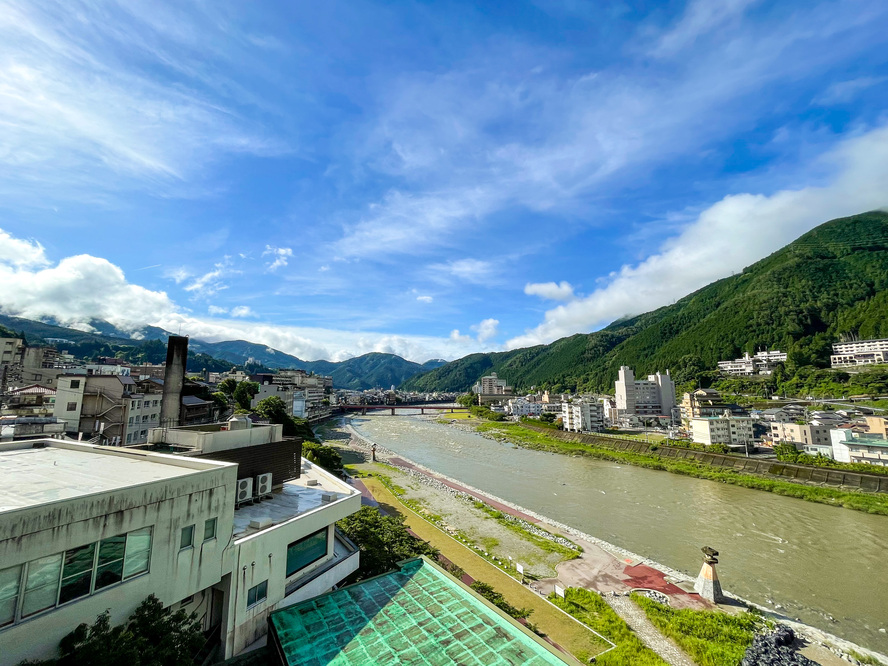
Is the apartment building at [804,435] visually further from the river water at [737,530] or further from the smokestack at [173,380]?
the smokestack at [173,380]

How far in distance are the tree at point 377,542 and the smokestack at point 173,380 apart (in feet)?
59.8

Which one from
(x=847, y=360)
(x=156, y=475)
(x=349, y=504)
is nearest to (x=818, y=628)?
(x=349, y=504)

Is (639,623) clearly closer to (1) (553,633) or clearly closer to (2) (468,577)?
(1) (553,633)

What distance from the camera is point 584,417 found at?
6003 cm

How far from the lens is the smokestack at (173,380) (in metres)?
25.5

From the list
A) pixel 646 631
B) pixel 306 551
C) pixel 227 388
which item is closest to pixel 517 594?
pixel 646 631

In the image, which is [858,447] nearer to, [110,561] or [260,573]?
[260,573]

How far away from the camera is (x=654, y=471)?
36031 mm

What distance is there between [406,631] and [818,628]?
1454cm

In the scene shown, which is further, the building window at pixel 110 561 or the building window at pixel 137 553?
the building window at pixel 137 553

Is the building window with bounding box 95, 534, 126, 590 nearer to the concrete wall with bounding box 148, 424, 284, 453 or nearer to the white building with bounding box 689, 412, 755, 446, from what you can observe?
the concrete wall with bounding box 148, 424, 284, 453

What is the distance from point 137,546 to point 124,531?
1.31 ft

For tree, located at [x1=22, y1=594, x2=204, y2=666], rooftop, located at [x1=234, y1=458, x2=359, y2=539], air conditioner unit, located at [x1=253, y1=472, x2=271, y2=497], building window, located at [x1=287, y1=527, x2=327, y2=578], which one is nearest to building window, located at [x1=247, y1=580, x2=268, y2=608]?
building window, located at [x1=287, y1=527, x2=327, y2=578]

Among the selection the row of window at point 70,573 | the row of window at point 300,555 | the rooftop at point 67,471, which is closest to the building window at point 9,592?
the row of window at point 70,573
